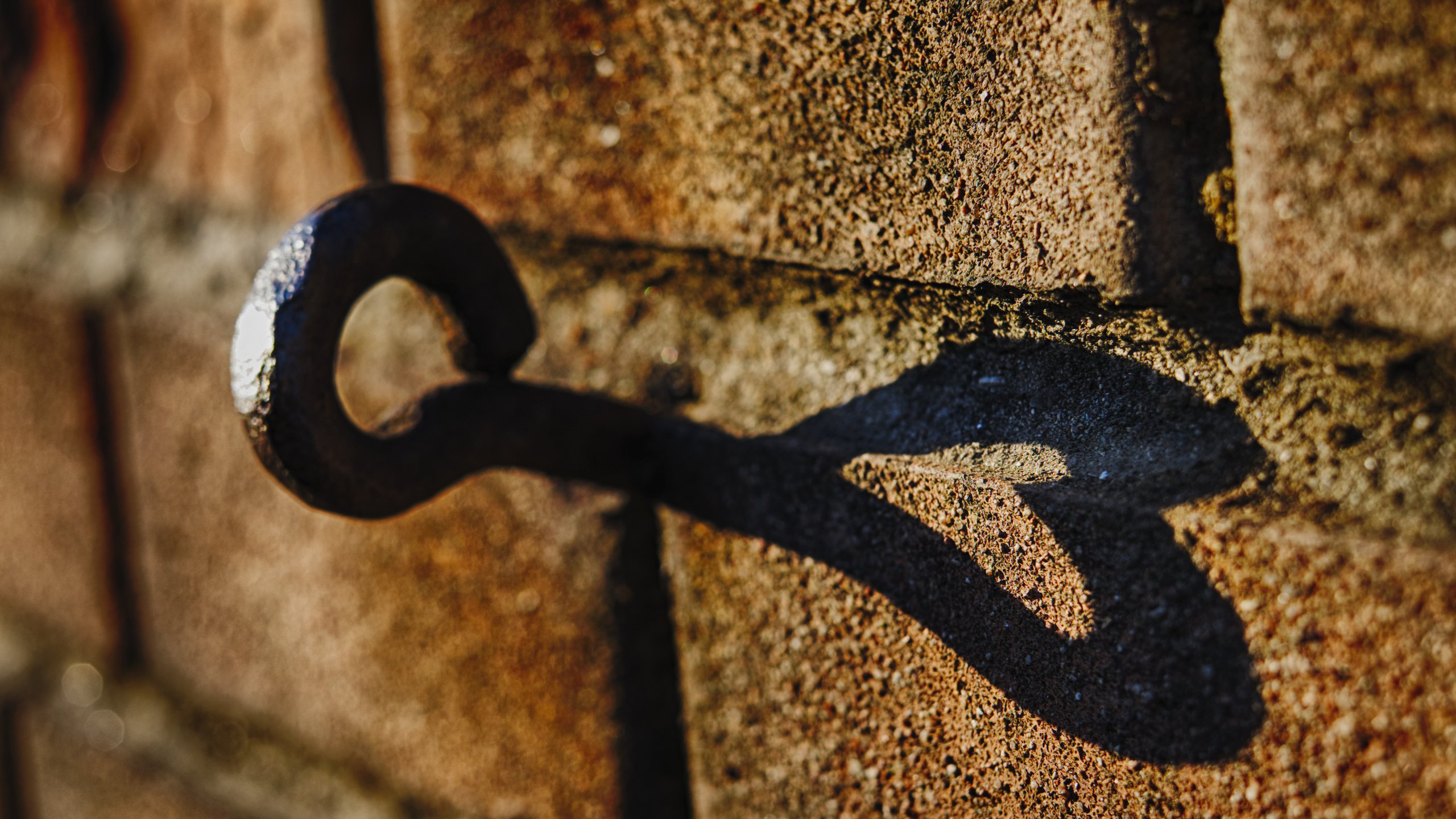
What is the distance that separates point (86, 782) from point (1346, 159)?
39.2 inches

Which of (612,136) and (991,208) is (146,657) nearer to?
(612,136)

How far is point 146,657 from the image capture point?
819 millimetres

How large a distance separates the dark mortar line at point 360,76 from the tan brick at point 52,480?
0.38 m

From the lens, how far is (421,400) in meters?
0.40

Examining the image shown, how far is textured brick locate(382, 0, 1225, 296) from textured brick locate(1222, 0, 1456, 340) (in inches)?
1.1

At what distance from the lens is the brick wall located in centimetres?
29

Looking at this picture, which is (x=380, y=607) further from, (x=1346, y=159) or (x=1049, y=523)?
(x=1346, y=159)

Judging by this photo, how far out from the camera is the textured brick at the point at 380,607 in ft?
1.73

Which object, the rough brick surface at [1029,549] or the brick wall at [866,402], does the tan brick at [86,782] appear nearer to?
the brick wall at [866,402]

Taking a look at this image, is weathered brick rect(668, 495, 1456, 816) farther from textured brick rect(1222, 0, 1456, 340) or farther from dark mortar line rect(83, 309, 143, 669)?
dark mortar line rect(83, 309, 143, 669)

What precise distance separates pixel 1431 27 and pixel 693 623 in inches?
13.9

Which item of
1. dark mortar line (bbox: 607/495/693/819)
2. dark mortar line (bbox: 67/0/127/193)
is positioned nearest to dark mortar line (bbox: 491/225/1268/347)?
dark mortar line (bbox: 607/495/693/819)

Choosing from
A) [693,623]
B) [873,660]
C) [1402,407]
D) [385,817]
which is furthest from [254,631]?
[1402,407]

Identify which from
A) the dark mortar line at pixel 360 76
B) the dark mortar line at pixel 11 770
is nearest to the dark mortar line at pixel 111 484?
the dark mortar line at pixel 11 770
